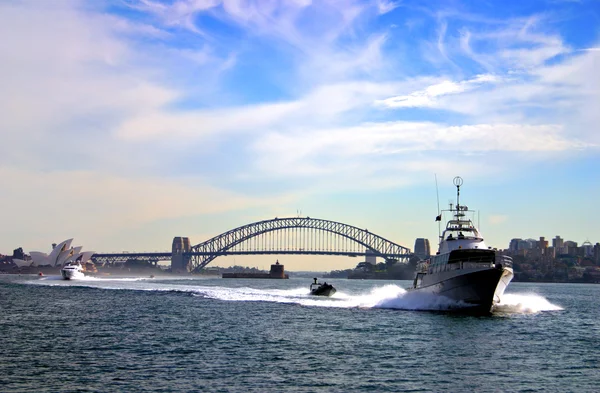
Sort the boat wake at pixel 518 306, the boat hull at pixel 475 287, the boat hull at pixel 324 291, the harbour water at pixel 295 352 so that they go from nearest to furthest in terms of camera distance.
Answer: the harbour water at pixel 295 352, the boat hull at pixel 475 287, the boat wake at pixel 518 306, the boat hull at pixel 324 291

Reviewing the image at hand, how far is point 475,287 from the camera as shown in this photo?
57.5m

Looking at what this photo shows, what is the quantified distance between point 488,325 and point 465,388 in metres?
23.8

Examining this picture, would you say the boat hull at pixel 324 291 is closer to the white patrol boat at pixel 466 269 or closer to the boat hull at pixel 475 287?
the white patrol boat at pixel 466 269

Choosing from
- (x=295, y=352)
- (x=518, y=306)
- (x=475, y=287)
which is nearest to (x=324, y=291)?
(x=518, y=306)

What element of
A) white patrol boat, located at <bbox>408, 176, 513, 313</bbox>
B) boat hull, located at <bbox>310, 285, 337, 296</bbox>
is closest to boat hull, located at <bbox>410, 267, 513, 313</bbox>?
white patrol boat, located at <bbox>408, 176, 513, 313</bbox>

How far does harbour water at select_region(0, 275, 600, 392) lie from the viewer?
28.8m

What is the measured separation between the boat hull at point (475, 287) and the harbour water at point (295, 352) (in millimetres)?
1758

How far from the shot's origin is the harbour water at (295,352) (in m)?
28.8

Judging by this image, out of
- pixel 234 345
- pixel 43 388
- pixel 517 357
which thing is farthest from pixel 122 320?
pixel 517 357

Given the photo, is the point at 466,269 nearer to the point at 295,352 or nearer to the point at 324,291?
the point at 295,352

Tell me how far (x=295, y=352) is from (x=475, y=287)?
986 inches

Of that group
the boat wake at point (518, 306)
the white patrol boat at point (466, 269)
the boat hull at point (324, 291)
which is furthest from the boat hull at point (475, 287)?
the boat hull at point (324, 291)

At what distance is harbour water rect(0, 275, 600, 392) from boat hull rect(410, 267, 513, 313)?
176 centimetres

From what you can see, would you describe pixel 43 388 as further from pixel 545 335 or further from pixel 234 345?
pixel 545 335
